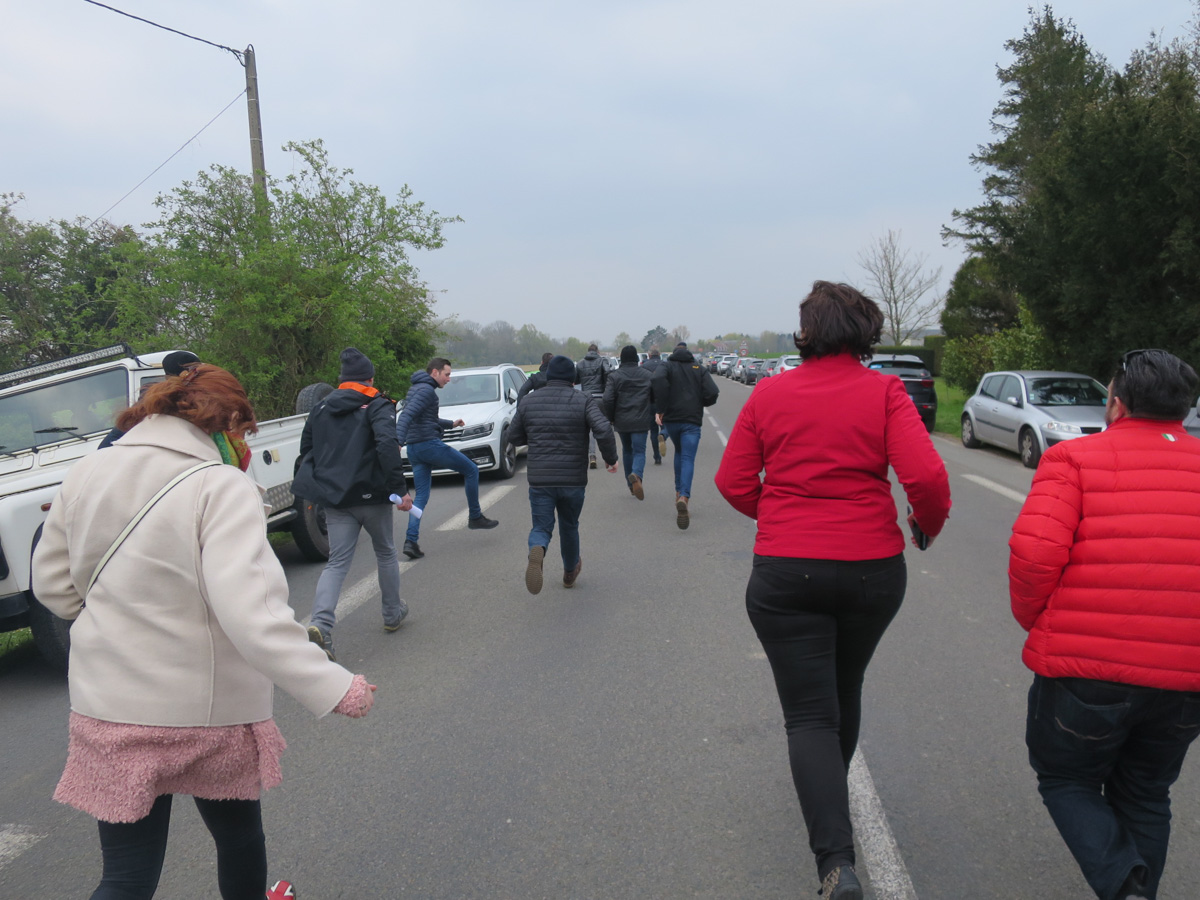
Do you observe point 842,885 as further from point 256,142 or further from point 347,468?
point 256,142

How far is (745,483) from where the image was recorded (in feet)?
9.09

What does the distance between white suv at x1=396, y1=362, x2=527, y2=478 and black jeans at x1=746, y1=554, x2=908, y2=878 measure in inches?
344

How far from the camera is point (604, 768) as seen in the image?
3613mm

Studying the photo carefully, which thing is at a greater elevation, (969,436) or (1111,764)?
(1111,764)

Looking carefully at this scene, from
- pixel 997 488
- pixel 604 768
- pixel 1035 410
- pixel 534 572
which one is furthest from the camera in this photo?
pixel 1035 410

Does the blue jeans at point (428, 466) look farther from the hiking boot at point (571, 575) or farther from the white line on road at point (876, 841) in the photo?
the white line on road at point (876, 841)

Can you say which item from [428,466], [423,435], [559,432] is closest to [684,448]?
[428,466]

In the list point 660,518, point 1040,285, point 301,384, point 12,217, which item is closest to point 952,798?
point 660,518

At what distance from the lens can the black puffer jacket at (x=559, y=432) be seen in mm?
6273

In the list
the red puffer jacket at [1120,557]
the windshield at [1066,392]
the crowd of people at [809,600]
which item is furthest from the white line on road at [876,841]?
the windshield at [1066,392]

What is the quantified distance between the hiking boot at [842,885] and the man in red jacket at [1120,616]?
66cm

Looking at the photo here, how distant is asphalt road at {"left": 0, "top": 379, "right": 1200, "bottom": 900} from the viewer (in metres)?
2.88

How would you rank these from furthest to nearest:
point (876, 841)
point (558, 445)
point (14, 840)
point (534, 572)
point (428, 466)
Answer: point (428, 466), point (558, 445), point (534, 572), point (14, 840), point (876, 841)

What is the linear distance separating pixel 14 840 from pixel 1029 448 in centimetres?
1346
